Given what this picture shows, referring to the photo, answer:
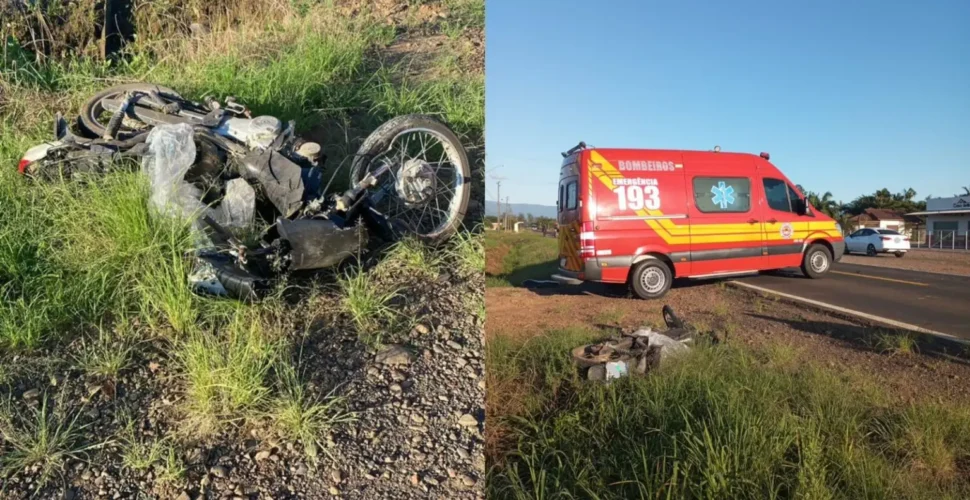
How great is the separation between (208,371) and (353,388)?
50cm

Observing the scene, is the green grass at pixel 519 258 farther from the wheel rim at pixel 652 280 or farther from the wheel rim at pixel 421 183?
the wheel rim at pixel 421 183

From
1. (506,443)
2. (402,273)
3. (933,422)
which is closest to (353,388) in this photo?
(402,273)

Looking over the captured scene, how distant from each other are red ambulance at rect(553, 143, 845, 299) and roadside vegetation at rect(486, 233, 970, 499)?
0.13 meters

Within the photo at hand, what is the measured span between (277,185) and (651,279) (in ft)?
6.35

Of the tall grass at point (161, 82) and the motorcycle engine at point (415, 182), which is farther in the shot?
the motorcycle engine at point (415, 182)

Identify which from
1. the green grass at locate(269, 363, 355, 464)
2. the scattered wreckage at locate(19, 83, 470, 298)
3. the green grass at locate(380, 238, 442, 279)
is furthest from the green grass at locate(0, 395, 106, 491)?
the green grass at locate(380, 238, 442, 279)

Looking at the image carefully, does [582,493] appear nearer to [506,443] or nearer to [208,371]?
[506,443]

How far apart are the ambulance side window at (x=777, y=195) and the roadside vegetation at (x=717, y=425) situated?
0.22m

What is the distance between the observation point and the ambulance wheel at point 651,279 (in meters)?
1.46

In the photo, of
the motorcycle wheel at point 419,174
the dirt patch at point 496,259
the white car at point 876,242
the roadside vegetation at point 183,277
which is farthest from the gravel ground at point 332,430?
the white car at point 876,242

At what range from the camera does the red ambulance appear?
1364 mm

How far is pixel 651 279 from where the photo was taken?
1.49 metres

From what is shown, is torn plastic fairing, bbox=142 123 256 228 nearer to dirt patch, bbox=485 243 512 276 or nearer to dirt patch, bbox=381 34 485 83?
dirt patch, bbox=381 34 485 83

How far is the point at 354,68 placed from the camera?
383 centimetres
